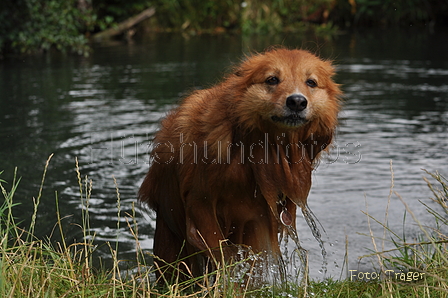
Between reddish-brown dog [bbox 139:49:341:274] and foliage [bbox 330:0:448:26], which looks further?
foliage [bbox 330:0:448:26]

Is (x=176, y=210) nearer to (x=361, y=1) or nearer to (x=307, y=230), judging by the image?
(x=307, y=230)

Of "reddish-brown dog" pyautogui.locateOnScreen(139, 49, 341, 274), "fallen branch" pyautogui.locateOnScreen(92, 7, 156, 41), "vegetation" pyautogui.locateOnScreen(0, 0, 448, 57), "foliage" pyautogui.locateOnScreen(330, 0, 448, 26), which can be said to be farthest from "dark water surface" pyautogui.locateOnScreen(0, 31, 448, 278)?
"foliage" pyautogui.locateOnScreen(330, 0, 448, 26)

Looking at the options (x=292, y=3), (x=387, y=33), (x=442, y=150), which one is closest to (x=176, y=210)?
(x=442, y=150)

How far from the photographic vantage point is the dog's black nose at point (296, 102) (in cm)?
348

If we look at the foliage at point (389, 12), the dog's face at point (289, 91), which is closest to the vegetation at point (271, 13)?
the foliage at point (389, 12)

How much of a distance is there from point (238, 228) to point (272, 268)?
1.44ft

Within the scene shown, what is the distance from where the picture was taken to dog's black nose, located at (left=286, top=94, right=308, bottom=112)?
3479mm

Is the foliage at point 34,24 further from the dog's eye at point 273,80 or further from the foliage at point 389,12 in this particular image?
the foliage at point 389,12

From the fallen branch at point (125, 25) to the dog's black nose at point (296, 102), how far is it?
59.9ft

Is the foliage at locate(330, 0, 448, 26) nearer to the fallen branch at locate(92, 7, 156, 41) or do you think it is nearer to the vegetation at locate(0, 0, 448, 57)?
the vegetation at locate(0, 0, 448, 57)

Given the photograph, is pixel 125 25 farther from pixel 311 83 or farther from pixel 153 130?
pixel 311 83

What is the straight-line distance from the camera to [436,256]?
4.17m

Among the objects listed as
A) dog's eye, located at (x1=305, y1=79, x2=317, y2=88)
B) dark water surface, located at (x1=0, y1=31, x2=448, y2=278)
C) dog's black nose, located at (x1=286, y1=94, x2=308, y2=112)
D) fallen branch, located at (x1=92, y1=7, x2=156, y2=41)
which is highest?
dog's eye, located at (x1=305, y1=79, x2=317, y2=88)

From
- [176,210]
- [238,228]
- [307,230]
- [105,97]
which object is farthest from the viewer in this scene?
[105,97]
